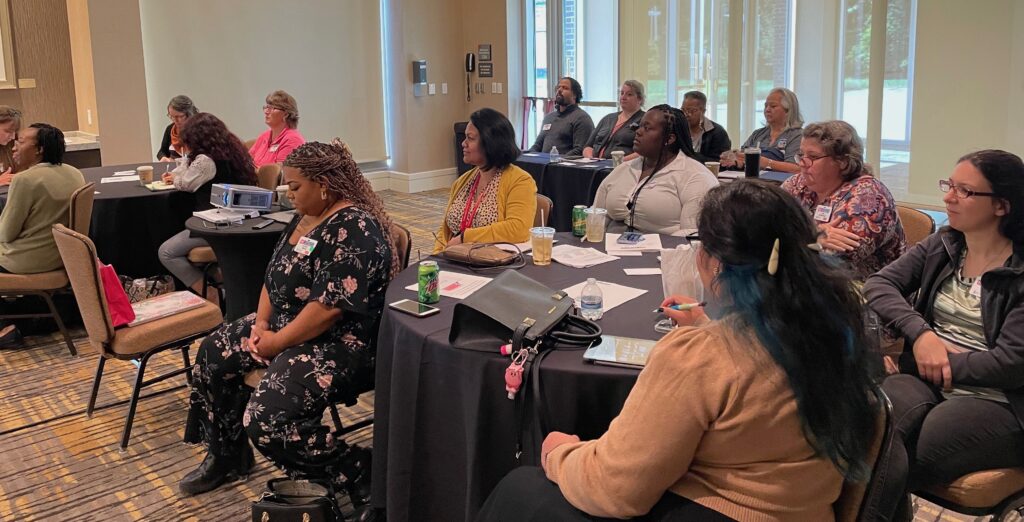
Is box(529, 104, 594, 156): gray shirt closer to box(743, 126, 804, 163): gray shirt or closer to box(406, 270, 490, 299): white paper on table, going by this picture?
box(743, 126, 804, 163): gray shirt

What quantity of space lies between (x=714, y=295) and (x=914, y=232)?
6.71 ft

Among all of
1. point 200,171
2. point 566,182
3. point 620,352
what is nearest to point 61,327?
point 200,171

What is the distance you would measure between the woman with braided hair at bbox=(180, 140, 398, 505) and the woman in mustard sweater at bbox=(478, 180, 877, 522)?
1277 millimetres

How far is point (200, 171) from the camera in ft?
16.1

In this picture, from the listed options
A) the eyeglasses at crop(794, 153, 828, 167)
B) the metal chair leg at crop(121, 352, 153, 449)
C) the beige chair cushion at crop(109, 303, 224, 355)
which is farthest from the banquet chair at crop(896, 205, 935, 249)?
the metal chair leg at crop(121, 352, 153, 449)

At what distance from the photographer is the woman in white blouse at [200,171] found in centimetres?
483

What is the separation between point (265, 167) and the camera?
5312mm

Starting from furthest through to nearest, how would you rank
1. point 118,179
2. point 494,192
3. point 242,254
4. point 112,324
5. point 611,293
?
point 118,179 → point 242,254 → point 494,192 → point 112,324 → point 611,293

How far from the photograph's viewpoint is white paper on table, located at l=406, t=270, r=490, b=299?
8.39 feet

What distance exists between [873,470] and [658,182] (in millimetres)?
2252

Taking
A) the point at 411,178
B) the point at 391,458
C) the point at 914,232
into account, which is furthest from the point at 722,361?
the point at 411,178

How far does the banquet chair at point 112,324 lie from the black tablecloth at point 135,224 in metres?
1.81

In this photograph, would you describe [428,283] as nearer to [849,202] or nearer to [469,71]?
[849,202]

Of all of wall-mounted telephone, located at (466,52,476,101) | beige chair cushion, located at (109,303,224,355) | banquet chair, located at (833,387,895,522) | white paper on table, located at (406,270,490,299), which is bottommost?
beige chair cushion, located at (109,303,224,355)
